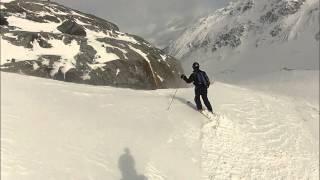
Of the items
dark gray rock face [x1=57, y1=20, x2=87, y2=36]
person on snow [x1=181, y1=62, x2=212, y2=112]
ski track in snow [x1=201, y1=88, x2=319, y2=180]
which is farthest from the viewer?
dark gray rock face [x1=57, y1=20, x2=87, y2=36]

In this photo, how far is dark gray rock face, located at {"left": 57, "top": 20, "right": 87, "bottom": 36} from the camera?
36.2m

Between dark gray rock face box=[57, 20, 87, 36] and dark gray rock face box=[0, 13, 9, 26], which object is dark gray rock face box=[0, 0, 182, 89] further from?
dark gray rock face box=[0, 13, 9, 26]

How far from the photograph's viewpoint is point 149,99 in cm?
2395

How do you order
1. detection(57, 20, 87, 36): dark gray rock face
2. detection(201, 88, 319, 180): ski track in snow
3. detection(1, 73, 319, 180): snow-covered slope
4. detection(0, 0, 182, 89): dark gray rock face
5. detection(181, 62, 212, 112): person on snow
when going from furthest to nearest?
detection(57, 20, 87, 36): dark gray rock face → detection(0, 0, 182, 89): dark gray rock face → detection(181, 62, 212, 112): person on snow → detection(201, 88, 319, 180): ski track in snow → detection(1, 73, 319, 180): snow-covered slope

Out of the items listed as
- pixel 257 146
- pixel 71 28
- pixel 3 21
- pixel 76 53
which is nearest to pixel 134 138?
pixel 257 146

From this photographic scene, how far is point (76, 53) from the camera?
1253 inches

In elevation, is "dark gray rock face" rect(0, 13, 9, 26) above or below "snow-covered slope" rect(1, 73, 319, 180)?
above

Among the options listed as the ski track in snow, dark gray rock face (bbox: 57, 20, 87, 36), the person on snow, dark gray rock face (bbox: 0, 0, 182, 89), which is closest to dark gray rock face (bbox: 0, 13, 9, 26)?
dark gray rock face (bbox: 0, 0, 182, 89)

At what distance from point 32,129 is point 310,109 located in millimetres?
20699

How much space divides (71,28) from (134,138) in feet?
64.3


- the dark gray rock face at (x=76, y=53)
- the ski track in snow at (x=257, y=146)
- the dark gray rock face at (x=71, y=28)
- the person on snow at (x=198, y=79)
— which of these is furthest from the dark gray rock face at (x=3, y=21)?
the person on snow at (x=198, y=79)

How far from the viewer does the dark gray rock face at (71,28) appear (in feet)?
119

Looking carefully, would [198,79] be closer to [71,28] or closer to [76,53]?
[76,53]

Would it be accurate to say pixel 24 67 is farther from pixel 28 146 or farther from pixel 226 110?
pixel 28 146
